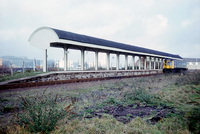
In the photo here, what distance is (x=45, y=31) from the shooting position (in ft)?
46.4

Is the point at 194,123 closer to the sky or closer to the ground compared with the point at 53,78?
closer to the ground

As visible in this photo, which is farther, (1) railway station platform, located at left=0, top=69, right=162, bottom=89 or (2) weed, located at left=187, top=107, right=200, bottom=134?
(1) railway station platform, located at left=0, top=69, right=162, bottom=89

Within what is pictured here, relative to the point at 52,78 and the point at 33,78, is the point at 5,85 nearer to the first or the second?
the point at 33,78

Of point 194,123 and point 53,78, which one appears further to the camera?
point 53,78

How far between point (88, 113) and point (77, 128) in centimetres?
109

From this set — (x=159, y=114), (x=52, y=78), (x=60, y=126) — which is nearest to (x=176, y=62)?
(x=52, y=78)

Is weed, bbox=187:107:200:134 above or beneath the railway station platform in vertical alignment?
beneath

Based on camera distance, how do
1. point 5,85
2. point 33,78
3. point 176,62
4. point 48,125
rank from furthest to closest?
1. point 176,62
2. point 33,78
3. point 5,85
4. point 48,125

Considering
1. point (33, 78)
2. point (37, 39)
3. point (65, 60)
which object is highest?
point (37, 39)

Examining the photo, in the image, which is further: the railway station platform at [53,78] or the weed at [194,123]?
the railway station platform at [53,78]

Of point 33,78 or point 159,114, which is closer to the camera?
point 159,114

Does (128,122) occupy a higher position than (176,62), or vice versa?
(176,62)

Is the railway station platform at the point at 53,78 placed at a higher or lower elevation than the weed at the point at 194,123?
higher

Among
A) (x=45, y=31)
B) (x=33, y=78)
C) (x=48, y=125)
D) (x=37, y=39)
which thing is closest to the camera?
(x=48, y=125)
